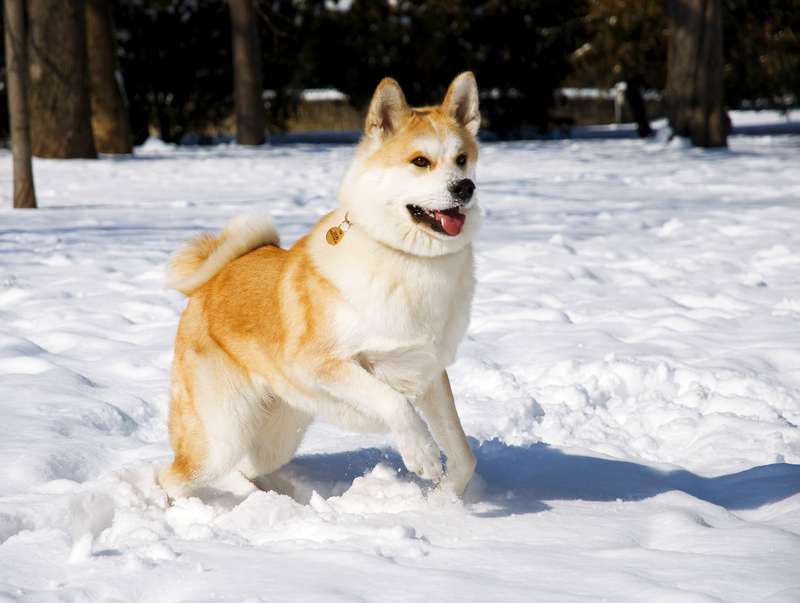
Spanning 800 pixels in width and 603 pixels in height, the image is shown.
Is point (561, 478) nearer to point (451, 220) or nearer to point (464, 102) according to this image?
point (451, 220)

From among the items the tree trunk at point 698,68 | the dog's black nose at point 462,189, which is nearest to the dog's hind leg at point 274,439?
the dog's black nose at point 462,189

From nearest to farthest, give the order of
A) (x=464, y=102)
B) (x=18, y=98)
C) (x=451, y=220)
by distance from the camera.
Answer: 1. (x=451, y=220)
2. (x=464, y=102)
3. (x=18, y=98)

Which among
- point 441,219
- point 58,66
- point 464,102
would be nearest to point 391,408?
point 441,219

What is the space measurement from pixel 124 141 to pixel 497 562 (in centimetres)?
1379

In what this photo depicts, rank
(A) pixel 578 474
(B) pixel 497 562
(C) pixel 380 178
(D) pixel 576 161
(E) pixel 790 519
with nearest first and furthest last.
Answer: (B) pixel 497 562, (E) pixel 790 519, (C) pixel 380 178, (A) pixel 578 474, (D) pixel 576 161

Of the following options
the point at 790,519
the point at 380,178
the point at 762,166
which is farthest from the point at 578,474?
the point at 762,166

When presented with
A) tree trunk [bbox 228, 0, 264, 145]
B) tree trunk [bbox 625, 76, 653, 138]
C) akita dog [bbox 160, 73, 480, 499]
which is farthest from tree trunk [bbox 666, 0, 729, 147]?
akita dog [bbox 160, 73, 480, 499]

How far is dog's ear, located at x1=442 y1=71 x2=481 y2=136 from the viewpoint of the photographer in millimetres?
2809

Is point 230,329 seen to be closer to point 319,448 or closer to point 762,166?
point 319,448

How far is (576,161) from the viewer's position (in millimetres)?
12812

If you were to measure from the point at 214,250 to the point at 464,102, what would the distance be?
3.87 ft

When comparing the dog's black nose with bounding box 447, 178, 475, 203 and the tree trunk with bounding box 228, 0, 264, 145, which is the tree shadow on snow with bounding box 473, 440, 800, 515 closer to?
the dog's black nose with bounding box 447, 178, 475, 203

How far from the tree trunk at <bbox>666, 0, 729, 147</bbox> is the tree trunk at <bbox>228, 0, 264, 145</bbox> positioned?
870cm

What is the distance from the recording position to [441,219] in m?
2.46
